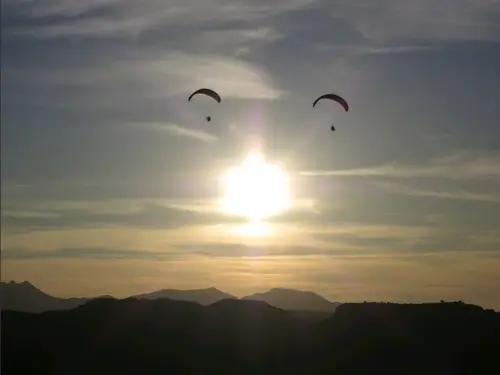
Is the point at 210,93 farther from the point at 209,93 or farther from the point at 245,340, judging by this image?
the point at 245,340

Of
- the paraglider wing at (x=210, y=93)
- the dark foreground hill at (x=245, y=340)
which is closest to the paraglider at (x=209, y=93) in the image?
the paraglider wing at (x=210, y=93)

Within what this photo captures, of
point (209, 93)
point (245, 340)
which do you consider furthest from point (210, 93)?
point (245, 340)

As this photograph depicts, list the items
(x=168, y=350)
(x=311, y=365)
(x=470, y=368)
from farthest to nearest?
(x=168, y=350) < (x=311, y=365) < (x=470, y=368)

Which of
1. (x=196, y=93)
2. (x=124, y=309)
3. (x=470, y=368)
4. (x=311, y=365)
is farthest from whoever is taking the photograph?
(x=124, y=309)

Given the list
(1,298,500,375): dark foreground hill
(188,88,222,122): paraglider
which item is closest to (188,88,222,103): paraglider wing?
(188,88,222,122): paraglider

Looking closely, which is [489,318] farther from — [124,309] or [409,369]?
[124,309]

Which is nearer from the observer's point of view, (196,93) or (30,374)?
(196,93)

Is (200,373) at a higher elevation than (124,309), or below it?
below

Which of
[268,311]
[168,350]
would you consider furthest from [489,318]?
[168,350]

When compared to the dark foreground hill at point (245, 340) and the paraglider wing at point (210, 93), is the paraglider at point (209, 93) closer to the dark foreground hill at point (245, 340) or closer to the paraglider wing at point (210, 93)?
the paraglider wing at point (210, 93)
